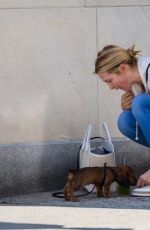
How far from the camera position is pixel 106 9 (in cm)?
762

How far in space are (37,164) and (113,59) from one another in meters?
1.45

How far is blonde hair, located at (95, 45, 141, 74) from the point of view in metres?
6.23

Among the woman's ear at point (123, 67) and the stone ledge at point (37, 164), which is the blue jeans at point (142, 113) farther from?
the stone ledge at point (37, 164)

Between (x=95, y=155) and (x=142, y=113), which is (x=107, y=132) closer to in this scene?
(x=95, y=155)

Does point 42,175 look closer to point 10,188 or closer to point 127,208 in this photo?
point 10,188

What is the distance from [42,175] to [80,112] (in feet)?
2.05

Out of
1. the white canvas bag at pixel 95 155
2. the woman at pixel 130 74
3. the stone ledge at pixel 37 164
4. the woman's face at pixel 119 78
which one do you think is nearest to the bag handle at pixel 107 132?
the white canvas bag at pixel 95 155

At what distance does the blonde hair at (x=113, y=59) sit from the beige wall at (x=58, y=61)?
120 cm

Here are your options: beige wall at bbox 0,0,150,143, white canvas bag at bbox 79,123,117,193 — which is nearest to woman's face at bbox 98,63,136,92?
white canvas bag at bbox 79,123,117,193

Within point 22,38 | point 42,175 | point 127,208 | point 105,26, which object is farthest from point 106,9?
point 127,208

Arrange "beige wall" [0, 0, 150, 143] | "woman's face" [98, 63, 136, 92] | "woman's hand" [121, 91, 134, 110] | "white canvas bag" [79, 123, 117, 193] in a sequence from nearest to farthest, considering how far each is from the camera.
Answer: "woman's face" [98, 63, 136, 92], "woman's hand" [121, 91, 134, 110], "white canvas bag" [79, 123, 117, 193], "beige wall" [0, 0, 150, 143]

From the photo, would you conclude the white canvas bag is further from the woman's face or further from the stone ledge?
the woman's face

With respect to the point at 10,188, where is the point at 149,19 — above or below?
above

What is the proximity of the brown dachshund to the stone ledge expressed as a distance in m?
0.62
